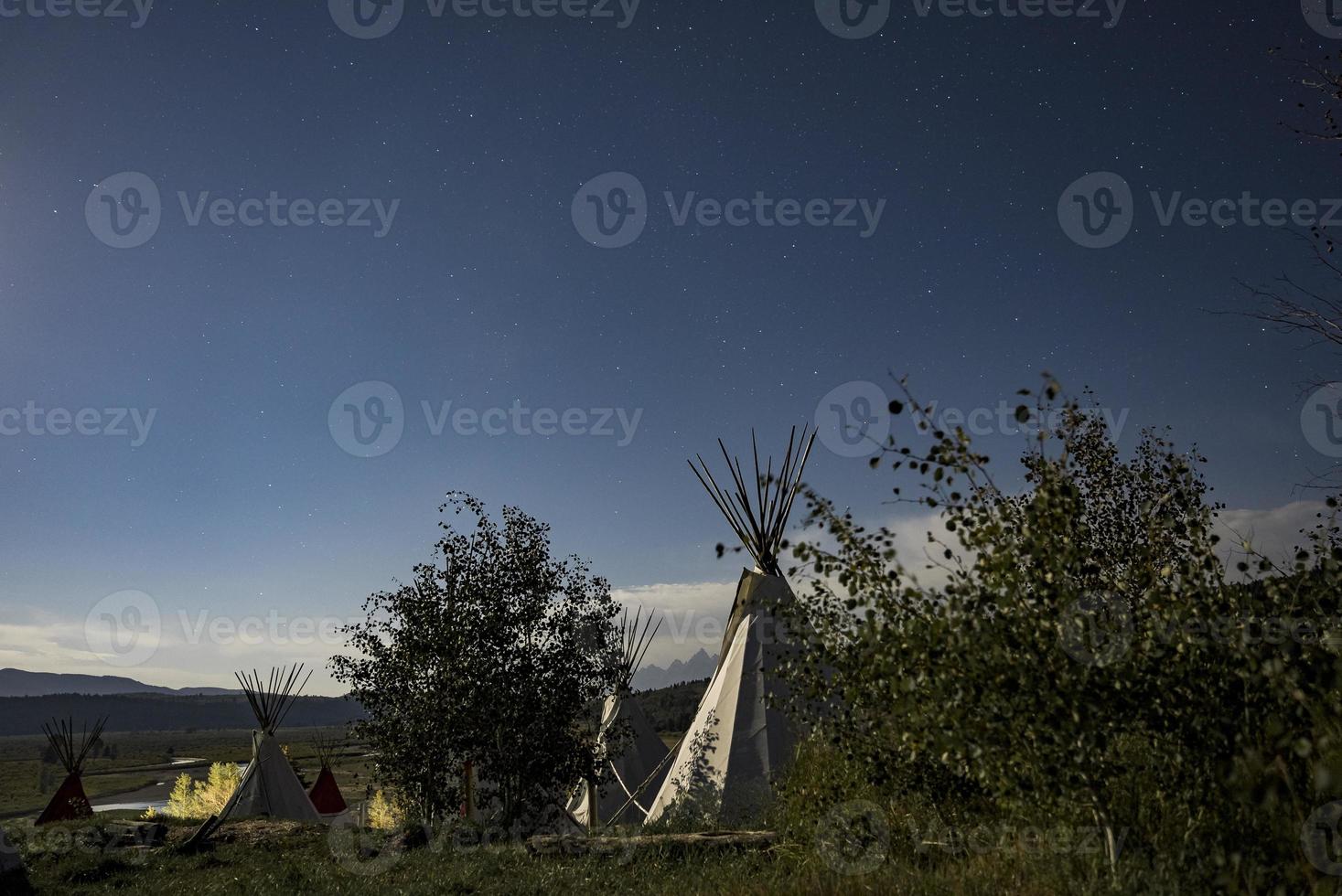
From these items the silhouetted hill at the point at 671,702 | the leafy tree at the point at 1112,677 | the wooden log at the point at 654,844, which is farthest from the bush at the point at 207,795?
the silhouetted hill at the point at 671,702

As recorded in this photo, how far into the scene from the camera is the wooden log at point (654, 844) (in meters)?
9.04

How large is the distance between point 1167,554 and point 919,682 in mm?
6736

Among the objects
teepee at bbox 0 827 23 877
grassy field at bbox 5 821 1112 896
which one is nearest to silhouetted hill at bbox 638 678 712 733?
grassy field at bbox 5 821 1112 896

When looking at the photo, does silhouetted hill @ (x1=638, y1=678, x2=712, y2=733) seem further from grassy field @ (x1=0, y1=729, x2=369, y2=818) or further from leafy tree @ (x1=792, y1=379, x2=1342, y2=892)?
leafy tree @ (x1=792, y1=379, x2=1342, y2=892)

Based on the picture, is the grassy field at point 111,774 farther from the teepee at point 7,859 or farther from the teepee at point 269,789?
the teepee at point 7,859

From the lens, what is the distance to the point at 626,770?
19.6 metres

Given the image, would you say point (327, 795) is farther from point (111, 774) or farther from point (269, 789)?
point (111, 774)

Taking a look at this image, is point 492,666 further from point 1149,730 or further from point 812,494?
point 1149,730

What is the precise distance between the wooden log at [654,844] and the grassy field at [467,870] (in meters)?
0.12

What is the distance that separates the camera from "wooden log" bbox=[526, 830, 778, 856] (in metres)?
9.04

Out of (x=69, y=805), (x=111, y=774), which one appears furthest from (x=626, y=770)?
(x=111, y=774)

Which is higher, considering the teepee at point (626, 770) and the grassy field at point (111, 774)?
the teepee at point (626, 770)

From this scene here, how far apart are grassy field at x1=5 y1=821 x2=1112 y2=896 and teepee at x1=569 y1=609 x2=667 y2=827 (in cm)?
560

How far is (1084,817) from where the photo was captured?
5016 mm
